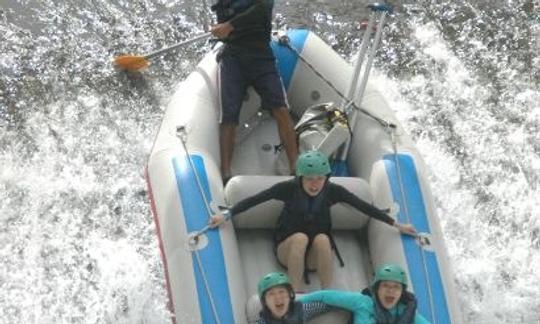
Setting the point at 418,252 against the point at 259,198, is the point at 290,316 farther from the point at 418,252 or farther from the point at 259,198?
the point at 418,252

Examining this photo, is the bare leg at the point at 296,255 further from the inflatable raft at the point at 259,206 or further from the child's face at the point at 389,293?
the child's face at the point at 389,293

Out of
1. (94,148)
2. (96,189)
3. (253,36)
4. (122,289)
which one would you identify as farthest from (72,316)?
(253,36)

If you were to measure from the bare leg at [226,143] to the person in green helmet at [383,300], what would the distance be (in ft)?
4.47

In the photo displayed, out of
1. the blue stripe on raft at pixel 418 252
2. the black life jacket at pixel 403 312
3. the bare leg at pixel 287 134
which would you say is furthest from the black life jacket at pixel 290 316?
the bare leg at pixel 287 134

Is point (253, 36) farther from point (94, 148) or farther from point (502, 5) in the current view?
point (502, 5)

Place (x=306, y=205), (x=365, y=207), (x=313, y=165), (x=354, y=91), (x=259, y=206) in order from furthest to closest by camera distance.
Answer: (x=354, y=91), (x=259, y=206), (x=365, y=207), (x=306, y=205), (x=313, y=165)

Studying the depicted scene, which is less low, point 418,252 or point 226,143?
point 226,143

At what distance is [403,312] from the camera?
4.06m

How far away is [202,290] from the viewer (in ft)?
14.0

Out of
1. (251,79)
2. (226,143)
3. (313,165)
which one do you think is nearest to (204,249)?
(313,165)

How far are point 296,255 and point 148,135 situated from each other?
2941 millimetres

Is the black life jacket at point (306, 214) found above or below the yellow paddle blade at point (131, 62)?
below

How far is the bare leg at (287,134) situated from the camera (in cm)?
536

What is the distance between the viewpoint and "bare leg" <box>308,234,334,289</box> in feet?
14.9
